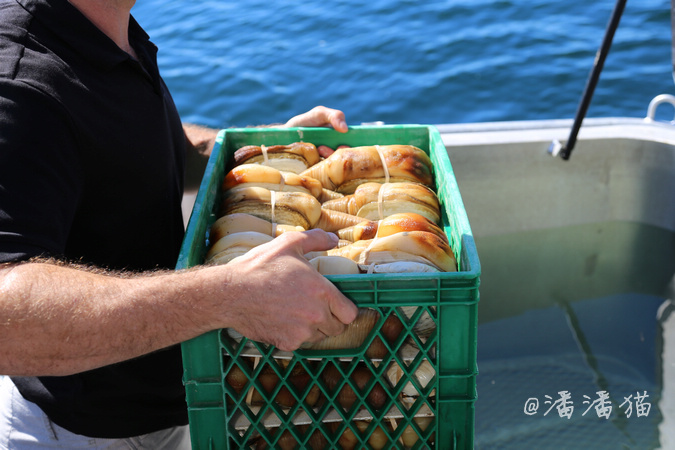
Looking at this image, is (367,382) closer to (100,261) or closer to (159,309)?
(159,309)

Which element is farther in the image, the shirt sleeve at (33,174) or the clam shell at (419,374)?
the clam shell at (419,374)

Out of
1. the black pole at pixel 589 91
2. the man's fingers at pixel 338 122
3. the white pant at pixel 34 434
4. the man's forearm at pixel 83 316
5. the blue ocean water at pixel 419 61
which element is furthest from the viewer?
the blue ocean water at pixel 419 61

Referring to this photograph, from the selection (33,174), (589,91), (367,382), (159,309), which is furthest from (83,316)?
(589,91)

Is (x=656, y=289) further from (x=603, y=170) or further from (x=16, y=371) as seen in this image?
(x=16, y=371)

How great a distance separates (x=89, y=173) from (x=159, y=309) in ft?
1.39

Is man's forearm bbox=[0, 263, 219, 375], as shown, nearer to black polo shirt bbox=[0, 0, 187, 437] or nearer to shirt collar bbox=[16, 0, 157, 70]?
black polo shirt bbox=[0, 0, 187, 437]

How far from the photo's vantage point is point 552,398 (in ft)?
8.89

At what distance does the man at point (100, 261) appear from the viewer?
1.10m

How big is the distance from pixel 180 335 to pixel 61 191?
369 mm

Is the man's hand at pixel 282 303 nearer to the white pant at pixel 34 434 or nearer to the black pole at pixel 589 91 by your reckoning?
the white pant at pixel 34 434

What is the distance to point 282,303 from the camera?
3.68 feet

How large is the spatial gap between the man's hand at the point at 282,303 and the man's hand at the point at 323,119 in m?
0.84

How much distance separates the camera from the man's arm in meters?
1.09

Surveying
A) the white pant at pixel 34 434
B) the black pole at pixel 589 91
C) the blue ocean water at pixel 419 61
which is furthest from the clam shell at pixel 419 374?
the blue ocean water at pixel 419 61
